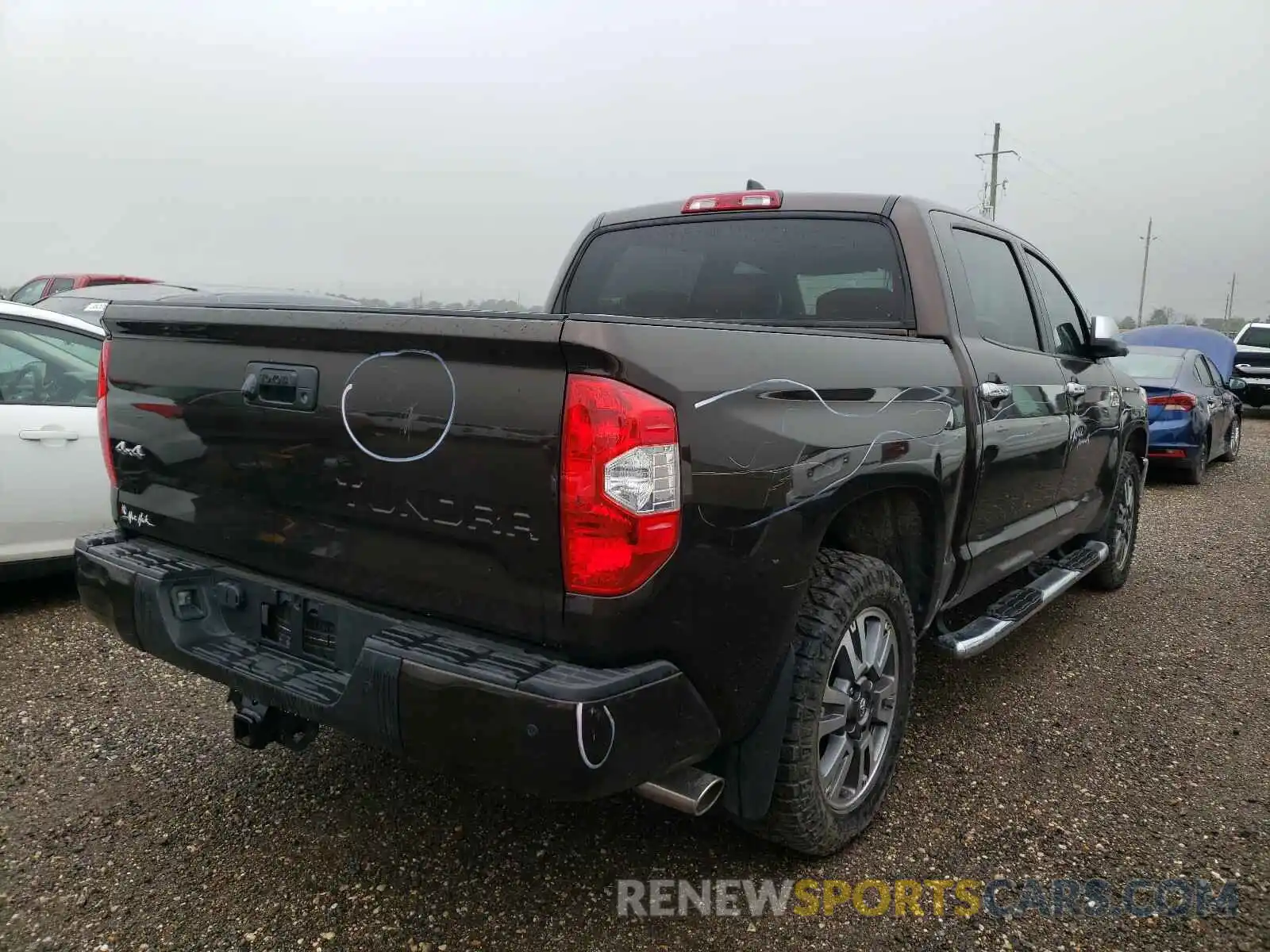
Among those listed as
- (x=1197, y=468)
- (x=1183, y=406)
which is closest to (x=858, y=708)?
(x=1183, y=406)

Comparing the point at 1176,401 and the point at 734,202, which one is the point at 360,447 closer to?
the point at 734,202

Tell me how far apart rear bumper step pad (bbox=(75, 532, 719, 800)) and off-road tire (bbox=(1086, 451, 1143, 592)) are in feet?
13.0

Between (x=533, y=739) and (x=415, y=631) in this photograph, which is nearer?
(x=533, y=739)

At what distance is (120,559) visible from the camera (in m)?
2.58

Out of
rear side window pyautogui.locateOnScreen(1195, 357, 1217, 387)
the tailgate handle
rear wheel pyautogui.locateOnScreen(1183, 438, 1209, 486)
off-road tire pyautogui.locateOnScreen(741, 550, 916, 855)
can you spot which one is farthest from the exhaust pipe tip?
rear side window pyautogui.locateOnScreen(1195, 357, 1217, 387)

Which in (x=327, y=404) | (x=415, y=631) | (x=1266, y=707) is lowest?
(x=1266, y=707)

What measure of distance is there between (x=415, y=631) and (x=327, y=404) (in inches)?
22.9

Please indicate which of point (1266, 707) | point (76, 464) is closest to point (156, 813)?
point (76, 464)

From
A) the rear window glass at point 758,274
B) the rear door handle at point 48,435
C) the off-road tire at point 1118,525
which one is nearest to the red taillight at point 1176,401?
the off-road tire at point 1118,525

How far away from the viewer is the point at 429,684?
1.93 meters

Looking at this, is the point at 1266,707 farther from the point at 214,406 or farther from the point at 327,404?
the point at 214,406

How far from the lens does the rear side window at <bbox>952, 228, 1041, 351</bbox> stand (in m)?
3.49

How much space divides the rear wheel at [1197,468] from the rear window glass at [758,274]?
774 centimetres

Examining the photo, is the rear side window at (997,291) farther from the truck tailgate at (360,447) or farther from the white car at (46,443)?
the white car at (46,443)
